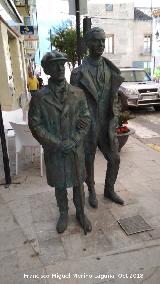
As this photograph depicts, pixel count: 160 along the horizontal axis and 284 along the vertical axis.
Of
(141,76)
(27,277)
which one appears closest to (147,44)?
(141,76)

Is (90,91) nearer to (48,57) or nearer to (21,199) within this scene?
(48,57)

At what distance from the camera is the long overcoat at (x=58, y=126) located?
3062mm

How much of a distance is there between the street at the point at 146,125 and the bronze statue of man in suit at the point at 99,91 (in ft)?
10.2

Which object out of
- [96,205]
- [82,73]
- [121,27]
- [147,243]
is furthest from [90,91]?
[121,27]

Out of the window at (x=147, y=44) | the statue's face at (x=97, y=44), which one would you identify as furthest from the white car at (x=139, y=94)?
the window at (x=147, y=44)

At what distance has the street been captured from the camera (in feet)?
27.7

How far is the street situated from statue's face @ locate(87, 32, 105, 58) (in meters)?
3.46

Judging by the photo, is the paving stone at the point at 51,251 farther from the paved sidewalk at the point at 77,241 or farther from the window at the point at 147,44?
the window at the point at 147,44

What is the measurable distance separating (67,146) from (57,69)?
29.2 inches

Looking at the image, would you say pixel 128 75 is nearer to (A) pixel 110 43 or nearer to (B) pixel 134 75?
(B) pixel 134 75

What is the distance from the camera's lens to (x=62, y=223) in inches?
144

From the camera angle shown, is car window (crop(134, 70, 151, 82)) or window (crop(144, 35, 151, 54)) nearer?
car window (crop(134, 70, 151, 82))

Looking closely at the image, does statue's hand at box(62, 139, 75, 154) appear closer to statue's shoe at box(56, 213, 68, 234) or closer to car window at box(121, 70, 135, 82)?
statue's shoe at box(56, 213, 68, 234)

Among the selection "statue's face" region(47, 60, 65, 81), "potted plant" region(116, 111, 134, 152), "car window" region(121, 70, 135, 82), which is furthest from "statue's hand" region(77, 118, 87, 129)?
"car window" region(121, 70, 135, 82)
